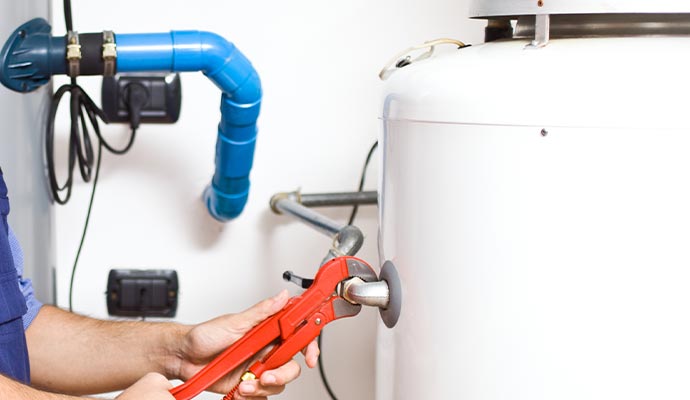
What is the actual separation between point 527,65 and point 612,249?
0.17 metres

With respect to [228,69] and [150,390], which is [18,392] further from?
[228,69]

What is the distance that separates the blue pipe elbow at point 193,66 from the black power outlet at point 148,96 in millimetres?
143

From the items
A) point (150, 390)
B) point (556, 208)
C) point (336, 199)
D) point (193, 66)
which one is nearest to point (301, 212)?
point (336, 199)

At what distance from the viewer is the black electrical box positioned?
4.86 ft

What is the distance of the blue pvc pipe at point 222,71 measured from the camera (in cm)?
123

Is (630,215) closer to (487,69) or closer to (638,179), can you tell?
(638,179)

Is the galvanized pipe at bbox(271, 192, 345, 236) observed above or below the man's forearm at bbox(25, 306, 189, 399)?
above

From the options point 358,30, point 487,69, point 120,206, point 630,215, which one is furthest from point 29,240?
point 630,215

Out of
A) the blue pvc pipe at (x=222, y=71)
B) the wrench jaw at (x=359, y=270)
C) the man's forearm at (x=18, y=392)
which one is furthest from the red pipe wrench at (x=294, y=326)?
the blue pvc pipe at (x=222, y=71)

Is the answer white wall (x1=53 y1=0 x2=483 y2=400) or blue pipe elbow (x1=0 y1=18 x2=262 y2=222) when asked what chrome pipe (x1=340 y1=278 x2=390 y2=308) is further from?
white wall (x1=53 y1=0 x2=483 y2=400)

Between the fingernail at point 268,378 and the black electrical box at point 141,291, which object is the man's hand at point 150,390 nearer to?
the fingernail at point 268,378

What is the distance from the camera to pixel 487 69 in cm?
79

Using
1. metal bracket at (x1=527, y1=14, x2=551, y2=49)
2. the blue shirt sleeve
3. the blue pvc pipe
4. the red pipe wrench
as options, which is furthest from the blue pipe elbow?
metal bracket at (x1=527, y1=14, x2=551, y2=49)

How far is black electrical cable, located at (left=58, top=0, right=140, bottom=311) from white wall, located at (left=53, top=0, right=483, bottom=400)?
0.02m
